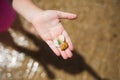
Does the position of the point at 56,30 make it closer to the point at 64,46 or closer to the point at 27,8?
the point at 64,46

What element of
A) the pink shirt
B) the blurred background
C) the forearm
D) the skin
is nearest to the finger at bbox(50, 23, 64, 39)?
the skin

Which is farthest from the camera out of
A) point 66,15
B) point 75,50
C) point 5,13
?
point 75,50

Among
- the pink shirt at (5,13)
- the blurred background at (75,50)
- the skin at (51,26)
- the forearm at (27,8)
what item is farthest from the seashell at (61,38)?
the blurred background at (75,50)

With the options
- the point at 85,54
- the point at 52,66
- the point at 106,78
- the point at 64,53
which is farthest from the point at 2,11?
the point at 106,78

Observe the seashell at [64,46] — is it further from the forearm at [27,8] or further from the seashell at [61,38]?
the forearm at [27,8]

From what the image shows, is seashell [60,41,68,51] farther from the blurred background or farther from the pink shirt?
the blurred background

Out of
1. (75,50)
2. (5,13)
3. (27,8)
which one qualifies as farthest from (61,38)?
(75,50)

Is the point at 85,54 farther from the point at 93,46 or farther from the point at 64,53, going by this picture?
the point at 64,53
